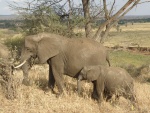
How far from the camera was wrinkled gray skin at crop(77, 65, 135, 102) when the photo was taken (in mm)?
8570

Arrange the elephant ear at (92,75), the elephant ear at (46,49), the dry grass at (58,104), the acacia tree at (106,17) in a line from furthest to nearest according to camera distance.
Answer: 1. the acacia tree at (106,17)
2. the elephant ear at (46,49)
3. the elephant ear at (92,75)
4. the dry grass at (58,104)

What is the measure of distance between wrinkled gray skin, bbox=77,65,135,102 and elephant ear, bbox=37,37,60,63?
0.97 metres

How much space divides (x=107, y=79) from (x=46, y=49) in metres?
1.88

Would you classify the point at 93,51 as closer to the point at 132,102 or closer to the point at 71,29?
the point at 132,102

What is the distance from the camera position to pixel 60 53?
29.1ft

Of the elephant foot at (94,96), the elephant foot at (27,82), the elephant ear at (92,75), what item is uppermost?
the elephant ear at (92,75)

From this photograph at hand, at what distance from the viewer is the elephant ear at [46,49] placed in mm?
8734

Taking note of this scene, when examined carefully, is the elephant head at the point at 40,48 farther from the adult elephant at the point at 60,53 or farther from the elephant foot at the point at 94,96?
the elephant foot at the point at 94,96

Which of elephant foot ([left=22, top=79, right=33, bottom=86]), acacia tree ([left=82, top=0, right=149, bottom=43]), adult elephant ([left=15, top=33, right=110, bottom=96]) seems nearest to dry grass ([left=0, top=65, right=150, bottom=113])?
elephant foot ([left=22, top=79, right=33, bottom=86])

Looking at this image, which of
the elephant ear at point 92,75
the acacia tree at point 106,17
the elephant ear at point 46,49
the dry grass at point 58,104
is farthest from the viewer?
the acacia tree at point 106,17

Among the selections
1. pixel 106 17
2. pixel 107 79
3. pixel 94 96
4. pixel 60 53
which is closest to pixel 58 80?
pixel 60 53

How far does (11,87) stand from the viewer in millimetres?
7824

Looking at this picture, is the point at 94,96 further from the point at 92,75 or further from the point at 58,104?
the point at 58,104

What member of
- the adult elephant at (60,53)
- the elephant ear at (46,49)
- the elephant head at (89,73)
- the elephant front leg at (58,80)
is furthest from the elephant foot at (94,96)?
the elephant ear at (46,49)
